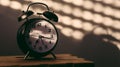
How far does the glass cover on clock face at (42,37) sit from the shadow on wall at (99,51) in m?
0.56

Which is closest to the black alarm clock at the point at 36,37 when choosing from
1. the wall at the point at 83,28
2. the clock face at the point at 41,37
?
the clock face at the point at 41,37

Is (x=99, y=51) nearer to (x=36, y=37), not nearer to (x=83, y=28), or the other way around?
(x=83, y=28)

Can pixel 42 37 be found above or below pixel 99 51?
above

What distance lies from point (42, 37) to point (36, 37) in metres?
0.04

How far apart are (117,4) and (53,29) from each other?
850mm

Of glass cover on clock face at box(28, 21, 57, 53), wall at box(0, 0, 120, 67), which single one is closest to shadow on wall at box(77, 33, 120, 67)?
wall at box(0, 0, 120, 67)

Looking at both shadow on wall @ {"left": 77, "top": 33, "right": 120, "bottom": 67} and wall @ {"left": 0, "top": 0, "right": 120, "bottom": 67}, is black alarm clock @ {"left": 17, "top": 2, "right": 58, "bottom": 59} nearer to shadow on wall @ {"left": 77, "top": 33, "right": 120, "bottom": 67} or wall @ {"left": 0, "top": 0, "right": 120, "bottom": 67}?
wall @ {"left": 0, "top": 0, "right": 120, "bottom": 67}

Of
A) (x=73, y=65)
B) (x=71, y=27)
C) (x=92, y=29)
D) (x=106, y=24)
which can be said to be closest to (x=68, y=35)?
(x=71, y=27)

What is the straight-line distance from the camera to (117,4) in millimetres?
2396

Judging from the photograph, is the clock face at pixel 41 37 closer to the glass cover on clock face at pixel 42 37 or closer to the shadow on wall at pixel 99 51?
the glass cover on clock face at pixel 42 37

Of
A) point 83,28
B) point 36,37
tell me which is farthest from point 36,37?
point 83,28

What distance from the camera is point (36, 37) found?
1.74 m

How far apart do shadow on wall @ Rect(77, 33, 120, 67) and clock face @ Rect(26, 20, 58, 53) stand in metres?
0.56

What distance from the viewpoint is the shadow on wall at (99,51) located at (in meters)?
2.30
